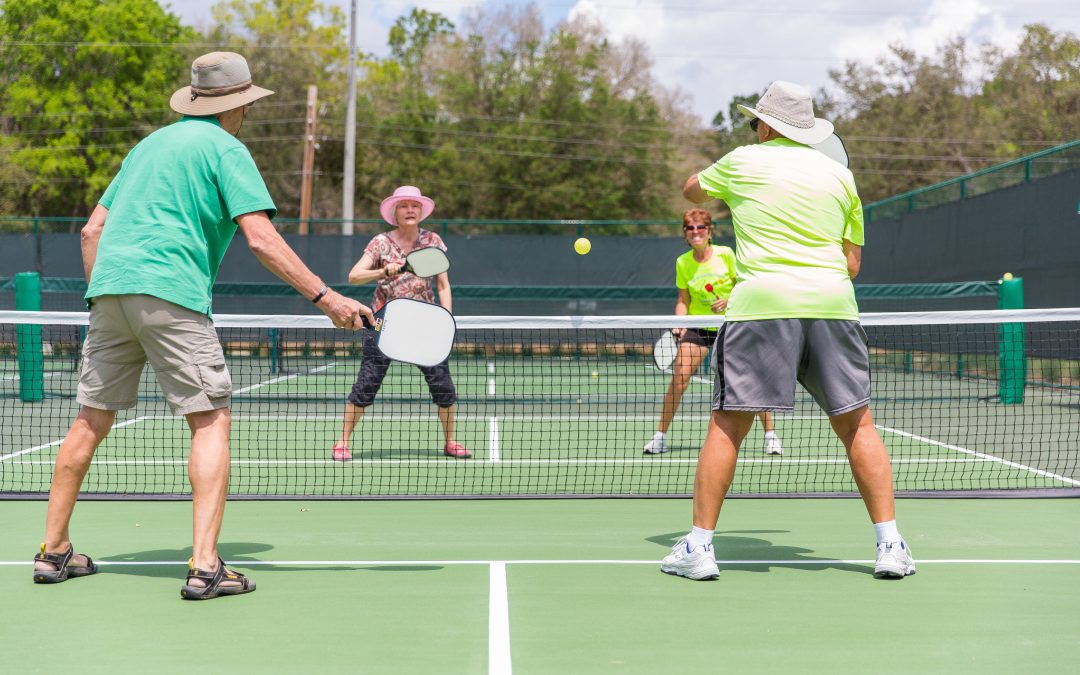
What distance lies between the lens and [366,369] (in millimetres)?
7105

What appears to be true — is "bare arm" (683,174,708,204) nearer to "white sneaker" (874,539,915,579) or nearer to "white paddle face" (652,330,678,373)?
"white sneaker" (874,539,915,579)

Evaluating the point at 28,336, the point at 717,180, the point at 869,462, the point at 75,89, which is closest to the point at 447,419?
the point at 717,180

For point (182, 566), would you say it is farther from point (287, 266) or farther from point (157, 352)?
point (287, 266)

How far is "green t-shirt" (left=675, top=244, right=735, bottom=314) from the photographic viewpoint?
7.54 m

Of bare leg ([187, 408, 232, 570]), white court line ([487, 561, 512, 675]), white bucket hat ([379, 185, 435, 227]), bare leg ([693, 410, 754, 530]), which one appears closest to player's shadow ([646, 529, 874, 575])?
bare leg ([693, 410, 754, 530])

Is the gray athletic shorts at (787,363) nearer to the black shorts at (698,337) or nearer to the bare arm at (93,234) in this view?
the bare arm at (93,234)

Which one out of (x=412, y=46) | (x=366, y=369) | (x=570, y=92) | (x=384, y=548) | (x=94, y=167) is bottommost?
(x=384, y=548)

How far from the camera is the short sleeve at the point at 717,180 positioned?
165 inches

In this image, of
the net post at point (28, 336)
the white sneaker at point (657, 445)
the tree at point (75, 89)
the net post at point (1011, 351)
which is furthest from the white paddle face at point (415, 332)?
the tree at point (75, 89)

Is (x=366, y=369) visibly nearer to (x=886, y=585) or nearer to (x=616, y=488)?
(x=616, y=488)

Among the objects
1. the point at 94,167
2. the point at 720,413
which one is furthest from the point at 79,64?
the point at 720,413

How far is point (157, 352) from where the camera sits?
12.6ft

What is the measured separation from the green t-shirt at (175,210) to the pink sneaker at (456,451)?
3490 millimetres

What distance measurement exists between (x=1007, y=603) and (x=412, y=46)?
5519 cm
